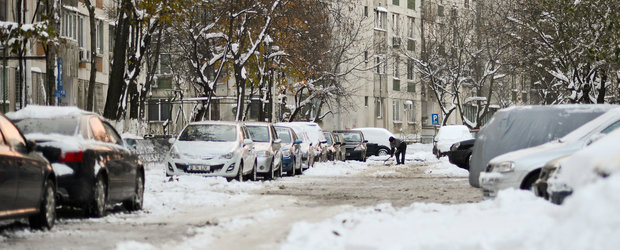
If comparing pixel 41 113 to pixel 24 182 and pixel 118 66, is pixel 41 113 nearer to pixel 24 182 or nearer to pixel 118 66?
pixel 24 182

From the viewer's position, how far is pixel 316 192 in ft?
75.6

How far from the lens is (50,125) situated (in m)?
15.4

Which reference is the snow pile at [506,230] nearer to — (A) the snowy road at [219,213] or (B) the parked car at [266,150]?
(A) the snowy road at [219,213]

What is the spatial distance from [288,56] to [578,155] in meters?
39.8

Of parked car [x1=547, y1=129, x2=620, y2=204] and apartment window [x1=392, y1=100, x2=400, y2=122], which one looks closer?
parked car [x1=547, y1=129, x2=620, y2=204]

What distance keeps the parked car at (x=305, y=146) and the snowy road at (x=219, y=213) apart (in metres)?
10.8

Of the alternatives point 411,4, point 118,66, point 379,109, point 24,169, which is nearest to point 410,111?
point 379,109

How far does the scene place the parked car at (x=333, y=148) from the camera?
46.9 metres

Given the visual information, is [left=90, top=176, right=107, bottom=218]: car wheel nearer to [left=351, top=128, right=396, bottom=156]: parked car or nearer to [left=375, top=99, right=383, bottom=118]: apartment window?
[left=351, top=128, right=396, bottom=156]: parked car

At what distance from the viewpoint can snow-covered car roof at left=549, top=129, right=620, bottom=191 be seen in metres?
9.74

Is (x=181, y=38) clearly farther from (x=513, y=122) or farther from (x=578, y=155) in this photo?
(x=578, y=155)

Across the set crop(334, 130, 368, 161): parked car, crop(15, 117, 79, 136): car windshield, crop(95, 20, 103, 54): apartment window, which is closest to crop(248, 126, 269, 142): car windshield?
crop(15, 117, 79, 136): car windshield

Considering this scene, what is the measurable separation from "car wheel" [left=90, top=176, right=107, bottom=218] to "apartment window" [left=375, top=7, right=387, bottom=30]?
2424 inches

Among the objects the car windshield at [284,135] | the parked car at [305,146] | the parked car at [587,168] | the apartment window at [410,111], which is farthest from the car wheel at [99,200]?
the apartment window at [410,111]
